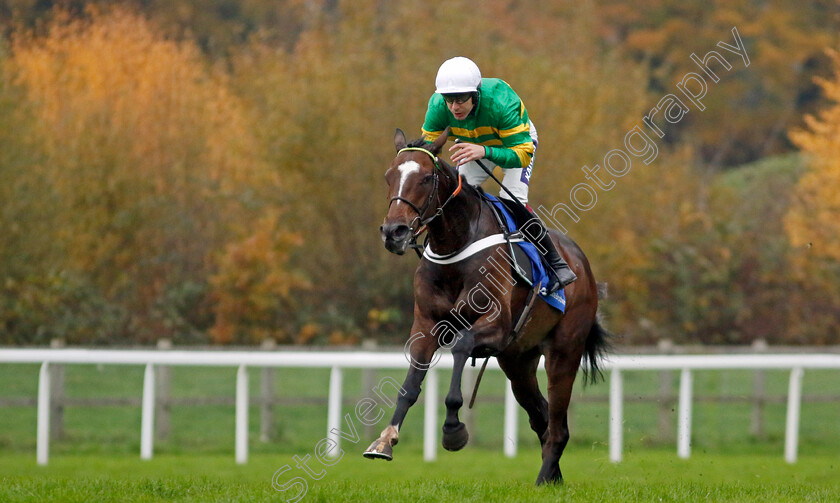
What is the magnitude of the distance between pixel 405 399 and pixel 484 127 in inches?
65.5

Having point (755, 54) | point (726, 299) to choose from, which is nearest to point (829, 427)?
point (726, 299)

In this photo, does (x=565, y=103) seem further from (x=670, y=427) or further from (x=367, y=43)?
(x=670, y=427)

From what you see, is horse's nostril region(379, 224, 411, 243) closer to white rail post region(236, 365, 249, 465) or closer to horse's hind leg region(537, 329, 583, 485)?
horse's hind leg region(537, 329, 583, 485)

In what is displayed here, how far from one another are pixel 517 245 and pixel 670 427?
646 centimetres

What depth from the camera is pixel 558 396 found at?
6.85 m

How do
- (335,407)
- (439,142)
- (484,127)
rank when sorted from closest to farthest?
(439,142), (484,127), (335,407)

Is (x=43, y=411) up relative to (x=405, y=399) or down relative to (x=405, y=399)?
down

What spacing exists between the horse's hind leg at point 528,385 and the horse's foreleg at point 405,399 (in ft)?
3.90

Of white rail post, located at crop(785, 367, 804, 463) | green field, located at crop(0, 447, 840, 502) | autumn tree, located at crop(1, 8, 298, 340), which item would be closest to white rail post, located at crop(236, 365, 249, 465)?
green field, located at crop(0, 447, 840, 502)

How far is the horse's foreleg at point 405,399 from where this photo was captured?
5273 mm

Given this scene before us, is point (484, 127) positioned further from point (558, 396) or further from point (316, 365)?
point (316, 365)

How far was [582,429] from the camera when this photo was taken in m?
13.2

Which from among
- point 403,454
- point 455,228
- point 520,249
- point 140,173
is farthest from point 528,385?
point 140,173

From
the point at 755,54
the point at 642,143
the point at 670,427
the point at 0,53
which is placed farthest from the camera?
the point at 755,54
